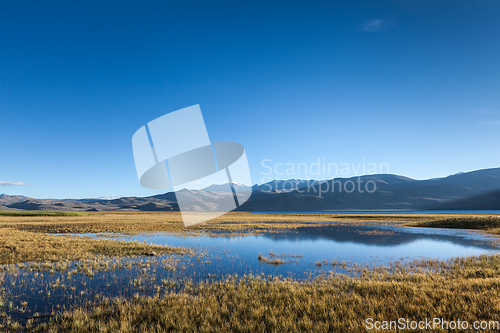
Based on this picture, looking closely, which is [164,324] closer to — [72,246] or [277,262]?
[277,262]

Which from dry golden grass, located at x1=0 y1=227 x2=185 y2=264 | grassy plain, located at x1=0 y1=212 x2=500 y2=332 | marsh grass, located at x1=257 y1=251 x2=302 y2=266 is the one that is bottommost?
marsh grass, located at x1=257 y1=251 x2=302 y2=266

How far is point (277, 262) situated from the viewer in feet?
63.5

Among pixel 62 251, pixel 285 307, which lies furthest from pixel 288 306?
pixel 62 251

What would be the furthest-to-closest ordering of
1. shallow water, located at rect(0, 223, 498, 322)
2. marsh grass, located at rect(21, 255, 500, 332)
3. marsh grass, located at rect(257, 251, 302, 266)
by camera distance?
marsh grass, located at rect(257, 251, 302, 266) → shallow water, located at rect(0, 223, 498, 322) → marsh grass, located at rect(21, 255, 500, 332)

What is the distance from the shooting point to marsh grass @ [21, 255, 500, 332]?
311 inches

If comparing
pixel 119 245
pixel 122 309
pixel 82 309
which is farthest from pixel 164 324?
pixel 119 245

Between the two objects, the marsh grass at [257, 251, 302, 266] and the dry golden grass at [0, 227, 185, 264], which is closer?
the dry golden grass at [0, 227, 185, 264]

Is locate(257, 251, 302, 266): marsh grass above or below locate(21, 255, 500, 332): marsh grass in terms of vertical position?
below

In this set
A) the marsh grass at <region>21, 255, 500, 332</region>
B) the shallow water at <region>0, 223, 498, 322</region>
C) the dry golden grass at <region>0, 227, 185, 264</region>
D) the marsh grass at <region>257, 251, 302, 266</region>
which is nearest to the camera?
the marsh grass at <region>21, 255, 500, 332</region>

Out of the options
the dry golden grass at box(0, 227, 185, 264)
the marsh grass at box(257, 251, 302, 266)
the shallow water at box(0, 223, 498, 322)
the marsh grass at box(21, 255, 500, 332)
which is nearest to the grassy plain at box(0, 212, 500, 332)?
the marsh grass at box(21, 255, 500, 332)

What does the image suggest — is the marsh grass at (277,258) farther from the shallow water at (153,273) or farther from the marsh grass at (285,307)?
the marsh grass at (285,307)

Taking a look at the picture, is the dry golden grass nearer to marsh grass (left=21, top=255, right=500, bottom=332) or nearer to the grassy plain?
the grassy plain

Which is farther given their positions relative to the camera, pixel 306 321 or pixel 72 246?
pixel 72 246

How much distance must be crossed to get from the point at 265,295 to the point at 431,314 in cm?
633
